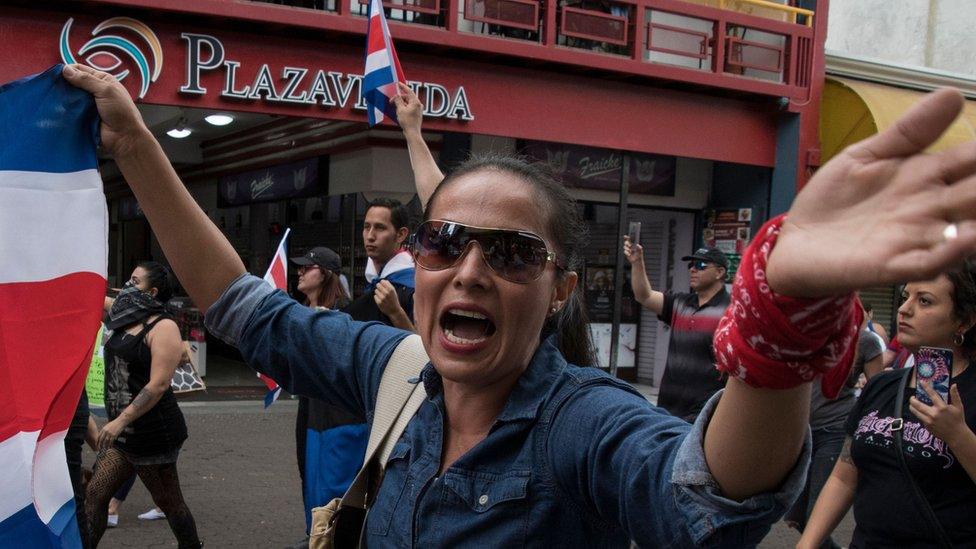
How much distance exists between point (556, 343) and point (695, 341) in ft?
12.3

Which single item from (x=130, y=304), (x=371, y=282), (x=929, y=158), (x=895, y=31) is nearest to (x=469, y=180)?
(x=929, y=158)

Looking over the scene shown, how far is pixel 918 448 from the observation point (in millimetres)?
2672

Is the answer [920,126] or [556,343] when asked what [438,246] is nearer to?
[556,343]

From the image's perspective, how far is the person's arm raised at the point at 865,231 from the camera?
0.89m

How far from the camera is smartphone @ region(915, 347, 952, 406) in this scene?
2602 mm

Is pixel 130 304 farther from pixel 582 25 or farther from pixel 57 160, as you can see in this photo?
pixel 582 25

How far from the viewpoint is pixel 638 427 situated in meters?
1.34

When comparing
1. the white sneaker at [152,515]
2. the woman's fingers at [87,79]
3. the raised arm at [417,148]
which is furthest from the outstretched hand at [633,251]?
the woman's fingers at [87,79]

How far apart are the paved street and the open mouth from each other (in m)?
4.64

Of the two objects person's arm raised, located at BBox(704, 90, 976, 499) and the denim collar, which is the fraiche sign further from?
person's arm raised, located at BBox(704, 90, 976, 499)

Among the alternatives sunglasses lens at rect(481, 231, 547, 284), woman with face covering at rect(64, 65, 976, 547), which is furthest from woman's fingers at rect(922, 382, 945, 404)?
sunglasses lens at rect(481, 231, 547, 284)

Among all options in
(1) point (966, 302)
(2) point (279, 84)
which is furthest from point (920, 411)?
(2) point (279, 84)

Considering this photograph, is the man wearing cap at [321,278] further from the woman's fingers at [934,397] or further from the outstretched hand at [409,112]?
the woman's fingers at [934,397]

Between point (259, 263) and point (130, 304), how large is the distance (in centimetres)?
973
